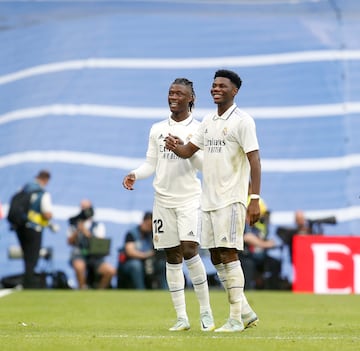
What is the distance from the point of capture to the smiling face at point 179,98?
11.1m

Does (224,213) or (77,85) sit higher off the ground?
(77,85)

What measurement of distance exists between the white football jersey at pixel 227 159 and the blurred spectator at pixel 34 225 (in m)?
10.3

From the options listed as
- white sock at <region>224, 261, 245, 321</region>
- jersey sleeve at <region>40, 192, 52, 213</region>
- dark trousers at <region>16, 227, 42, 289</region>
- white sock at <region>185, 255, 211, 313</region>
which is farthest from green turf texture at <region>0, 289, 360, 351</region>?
jersey sleeve at <region>40, 192, 52, 213</region>

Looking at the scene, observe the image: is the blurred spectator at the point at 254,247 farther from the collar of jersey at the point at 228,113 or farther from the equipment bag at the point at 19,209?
the collar of jersey at the point at 228,113

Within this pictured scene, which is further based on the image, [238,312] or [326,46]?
[326,46]

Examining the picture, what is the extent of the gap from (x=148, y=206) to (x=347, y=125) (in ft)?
12.4

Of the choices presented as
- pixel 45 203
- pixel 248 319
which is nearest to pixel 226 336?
pixel 248 319

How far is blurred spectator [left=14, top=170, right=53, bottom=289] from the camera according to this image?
2062 cm

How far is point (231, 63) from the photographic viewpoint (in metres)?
22.7

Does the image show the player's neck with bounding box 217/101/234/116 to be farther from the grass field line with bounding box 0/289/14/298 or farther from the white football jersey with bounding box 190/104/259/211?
the grass field line with bounding box 0/289/14/298

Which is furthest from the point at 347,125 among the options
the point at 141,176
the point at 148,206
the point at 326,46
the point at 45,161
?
the point at 141,176

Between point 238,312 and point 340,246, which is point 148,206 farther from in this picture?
point 238,312

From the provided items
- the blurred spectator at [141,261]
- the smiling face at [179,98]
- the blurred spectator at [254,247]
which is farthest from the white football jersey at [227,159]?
the blurred spectator at [141,261]

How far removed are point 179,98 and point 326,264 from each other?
9.74 m
